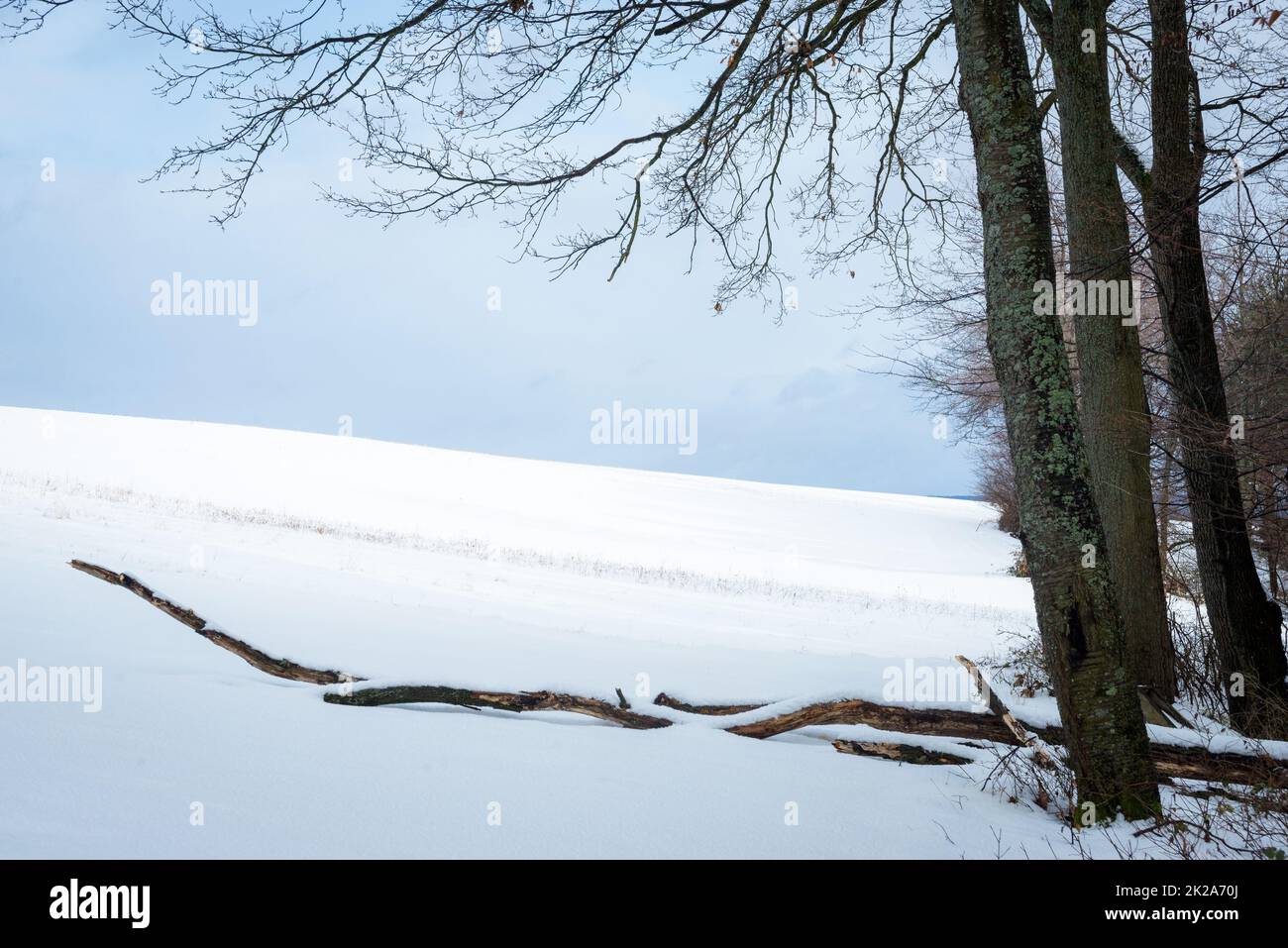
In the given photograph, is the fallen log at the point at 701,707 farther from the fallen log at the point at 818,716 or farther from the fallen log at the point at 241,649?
the fallen log at the point at 241,649

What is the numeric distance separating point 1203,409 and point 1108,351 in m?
0.96

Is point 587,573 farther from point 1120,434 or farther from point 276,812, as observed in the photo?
point 276,812

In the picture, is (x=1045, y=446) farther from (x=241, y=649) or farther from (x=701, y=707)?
(x=241, y=649)

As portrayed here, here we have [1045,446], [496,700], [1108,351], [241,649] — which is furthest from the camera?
[1108,351]

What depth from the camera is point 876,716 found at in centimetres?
470

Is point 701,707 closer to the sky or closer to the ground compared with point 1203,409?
closer to the ground

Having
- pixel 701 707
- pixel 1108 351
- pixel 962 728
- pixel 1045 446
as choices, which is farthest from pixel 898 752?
pixel 1108 351

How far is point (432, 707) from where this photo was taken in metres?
4.96

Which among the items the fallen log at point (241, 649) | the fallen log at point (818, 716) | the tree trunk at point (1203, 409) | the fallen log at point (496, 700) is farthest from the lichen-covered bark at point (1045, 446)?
the fallen log at point (241, 649)

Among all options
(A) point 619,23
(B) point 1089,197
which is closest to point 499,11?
(A) point 619,23

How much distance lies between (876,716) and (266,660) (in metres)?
3.82

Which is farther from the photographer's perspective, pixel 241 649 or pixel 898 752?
pixel 241 649

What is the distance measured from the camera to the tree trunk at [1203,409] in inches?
264

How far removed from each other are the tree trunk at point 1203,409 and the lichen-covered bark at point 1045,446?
324cm
